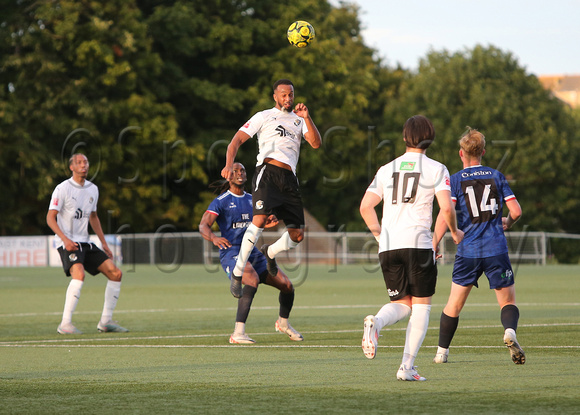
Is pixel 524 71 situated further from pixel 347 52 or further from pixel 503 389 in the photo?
pixel 503 389

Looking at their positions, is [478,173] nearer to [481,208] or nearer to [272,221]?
[481,208]

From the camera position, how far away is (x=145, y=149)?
39844 mm

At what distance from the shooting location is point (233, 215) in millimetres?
11773

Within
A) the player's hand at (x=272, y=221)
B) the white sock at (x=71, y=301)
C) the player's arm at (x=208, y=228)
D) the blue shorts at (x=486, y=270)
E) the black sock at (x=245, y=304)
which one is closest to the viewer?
the blue shorts at (x=486, y=270)

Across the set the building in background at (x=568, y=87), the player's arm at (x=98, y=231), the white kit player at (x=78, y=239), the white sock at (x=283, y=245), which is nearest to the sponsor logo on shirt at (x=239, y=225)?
the white sock at (x=283, y=245)

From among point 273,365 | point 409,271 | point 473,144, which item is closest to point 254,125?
point 473,144

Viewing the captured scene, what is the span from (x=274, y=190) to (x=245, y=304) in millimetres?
1775

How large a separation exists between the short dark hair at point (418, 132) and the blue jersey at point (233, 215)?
4.94 metres

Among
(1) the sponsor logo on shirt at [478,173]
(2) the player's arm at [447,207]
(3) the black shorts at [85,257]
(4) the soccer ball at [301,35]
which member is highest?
(4) the soccer ball at [301,35]

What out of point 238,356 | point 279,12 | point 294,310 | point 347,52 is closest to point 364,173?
point 347,52

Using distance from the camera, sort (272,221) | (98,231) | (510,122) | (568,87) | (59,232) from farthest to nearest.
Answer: (568,87), (510,122), (98,231), (59,232), (272,221)

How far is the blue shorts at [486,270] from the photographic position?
8.29 meters

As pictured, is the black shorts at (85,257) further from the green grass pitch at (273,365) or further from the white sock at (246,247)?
the white sock at (246,247)

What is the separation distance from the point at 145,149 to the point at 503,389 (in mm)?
34260
